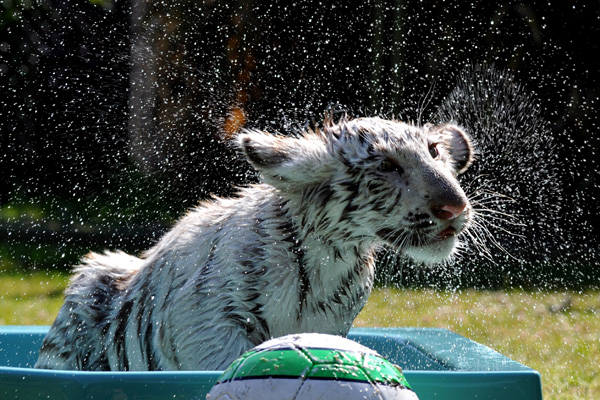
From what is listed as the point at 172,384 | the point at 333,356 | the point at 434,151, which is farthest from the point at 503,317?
the point at 333,356

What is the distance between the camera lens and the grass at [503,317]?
17.5ft

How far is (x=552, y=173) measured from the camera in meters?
9.58

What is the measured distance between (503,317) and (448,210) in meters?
4.32

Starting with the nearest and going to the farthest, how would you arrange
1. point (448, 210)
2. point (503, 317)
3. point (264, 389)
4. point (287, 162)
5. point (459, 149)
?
point (264, 389), point (448, 210), point (287, 162), point (459, 149), point (503, 317)

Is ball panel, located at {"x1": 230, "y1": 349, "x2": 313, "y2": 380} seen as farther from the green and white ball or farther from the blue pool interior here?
the blue pool interior

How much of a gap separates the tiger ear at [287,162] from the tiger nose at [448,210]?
1.48ft

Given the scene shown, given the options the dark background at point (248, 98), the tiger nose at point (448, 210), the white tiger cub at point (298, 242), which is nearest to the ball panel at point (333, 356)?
the white tiger cub at point (298, 242)

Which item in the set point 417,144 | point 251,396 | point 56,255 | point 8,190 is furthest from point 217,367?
point 8,190

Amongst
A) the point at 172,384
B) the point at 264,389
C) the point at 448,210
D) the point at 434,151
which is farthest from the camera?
the point at 434,151

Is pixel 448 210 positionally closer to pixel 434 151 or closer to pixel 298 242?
pixel 434 151

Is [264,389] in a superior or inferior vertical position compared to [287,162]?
inferior

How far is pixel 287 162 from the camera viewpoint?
315cm

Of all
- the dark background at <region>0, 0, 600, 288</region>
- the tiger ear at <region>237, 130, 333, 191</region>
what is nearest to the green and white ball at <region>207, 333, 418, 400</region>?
the tiger ear at <region>237, 130, 333, 191</region>

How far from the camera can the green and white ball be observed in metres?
2.09
